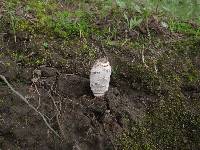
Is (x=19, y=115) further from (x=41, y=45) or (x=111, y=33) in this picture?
(x=111, y=33)

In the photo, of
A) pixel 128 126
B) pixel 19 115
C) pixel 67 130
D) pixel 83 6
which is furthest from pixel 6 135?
pixel 83 6

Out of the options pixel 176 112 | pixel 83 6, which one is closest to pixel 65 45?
pixel 83 6

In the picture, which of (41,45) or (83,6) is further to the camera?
(83,6)

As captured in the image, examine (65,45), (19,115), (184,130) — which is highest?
(65,45)

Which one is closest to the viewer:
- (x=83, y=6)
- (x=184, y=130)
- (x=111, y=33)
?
(x=184, y=130)

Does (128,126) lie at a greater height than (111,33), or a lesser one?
lesser

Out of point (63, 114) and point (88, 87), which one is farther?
point (88, 87)

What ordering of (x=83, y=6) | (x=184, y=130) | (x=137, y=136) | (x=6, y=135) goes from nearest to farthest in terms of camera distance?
(x=6, y=135)
(x=137, y=136)
(x=184, y=130)
(x=83, y=6)
